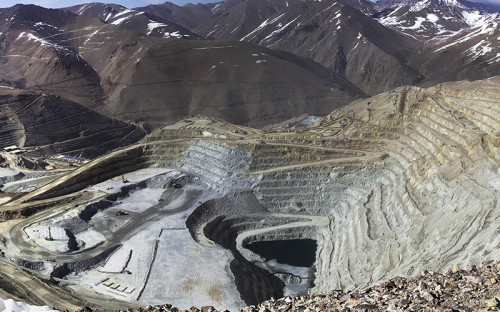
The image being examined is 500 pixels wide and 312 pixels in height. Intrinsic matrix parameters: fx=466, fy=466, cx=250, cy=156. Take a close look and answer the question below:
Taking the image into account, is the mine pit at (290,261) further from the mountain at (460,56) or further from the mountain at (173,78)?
the mountain at (460,56)

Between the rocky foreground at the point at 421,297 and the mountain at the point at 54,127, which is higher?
the rocky foreground at the point at 421,297

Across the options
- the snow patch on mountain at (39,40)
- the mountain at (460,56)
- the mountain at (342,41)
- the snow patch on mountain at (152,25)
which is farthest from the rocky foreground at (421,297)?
the snow patch on mountain at (152,25)

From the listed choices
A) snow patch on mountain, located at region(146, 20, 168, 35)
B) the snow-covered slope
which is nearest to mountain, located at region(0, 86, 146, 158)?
the snow-covered slope

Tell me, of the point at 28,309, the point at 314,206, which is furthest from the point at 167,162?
the point at 28,309

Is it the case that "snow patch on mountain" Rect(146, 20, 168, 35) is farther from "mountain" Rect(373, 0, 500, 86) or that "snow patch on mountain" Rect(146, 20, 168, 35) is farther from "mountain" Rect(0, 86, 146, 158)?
"mountain" Rect(373, 0, 500, 86)

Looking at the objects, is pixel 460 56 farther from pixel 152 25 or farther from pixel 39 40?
pixel 39 40

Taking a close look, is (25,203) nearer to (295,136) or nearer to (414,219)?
(295,136)
